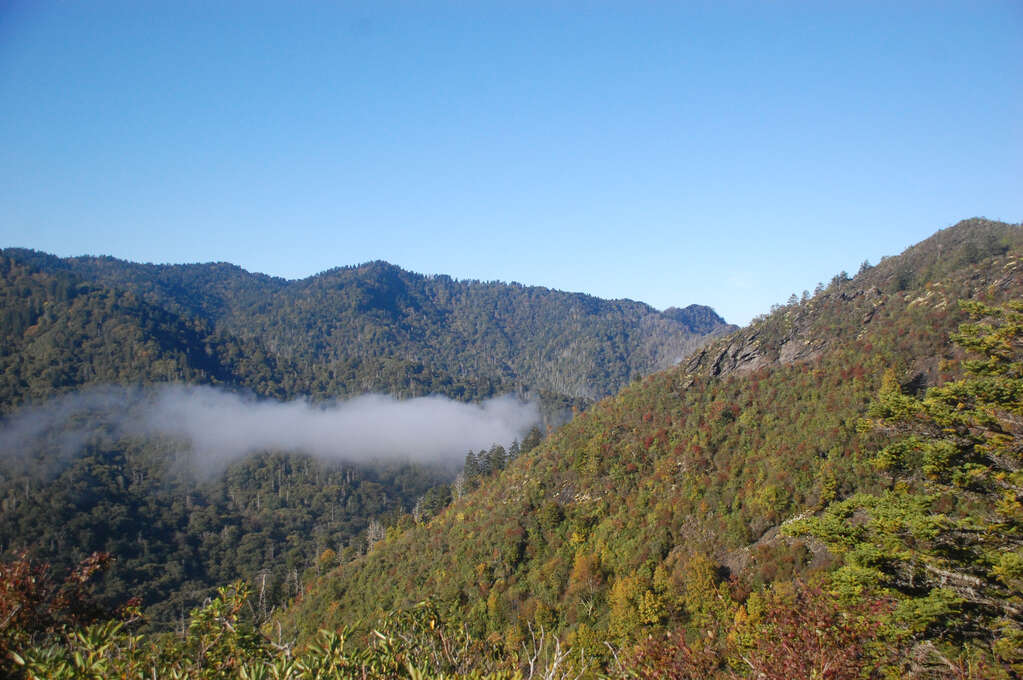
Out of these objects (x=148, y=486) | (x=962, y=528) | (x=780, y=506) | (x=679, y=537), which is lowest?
(x=148, y=486)

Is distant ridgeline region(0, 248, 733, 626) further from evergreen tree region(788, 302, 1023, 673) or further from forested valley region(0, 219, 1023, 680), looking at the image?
evergreen tree region(788, 302, 1023, 673)

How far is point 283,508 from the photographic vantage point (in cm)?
13550

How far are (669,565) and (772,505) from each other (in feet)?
26.5

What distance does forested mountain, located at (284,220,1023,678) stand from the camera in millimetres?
10445

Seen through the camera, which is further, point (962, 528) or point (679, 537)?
point (679, 537)

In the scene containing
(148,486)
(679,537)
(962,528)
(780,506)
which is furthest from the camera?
(148,486)

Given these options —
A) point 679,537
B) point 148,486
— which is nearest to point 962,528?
Result: point 679,537

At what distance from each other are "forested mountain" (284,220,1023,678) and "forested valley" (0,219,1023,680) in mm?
114

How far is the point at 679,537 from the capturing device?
4000cm

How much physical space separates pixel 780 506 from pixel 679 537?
7769 mm

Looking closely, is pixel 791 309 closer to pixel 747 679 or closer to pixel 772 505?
pixel 772 505

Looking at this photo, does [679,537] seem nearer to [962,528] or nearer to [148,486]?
[962,528]

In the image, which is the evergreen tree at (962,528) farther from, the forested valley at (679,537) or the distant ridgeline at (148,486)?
the distant ridgeline at (148,486)

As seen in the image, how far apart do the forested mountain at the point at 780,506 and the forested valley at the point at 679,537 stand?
114mm
